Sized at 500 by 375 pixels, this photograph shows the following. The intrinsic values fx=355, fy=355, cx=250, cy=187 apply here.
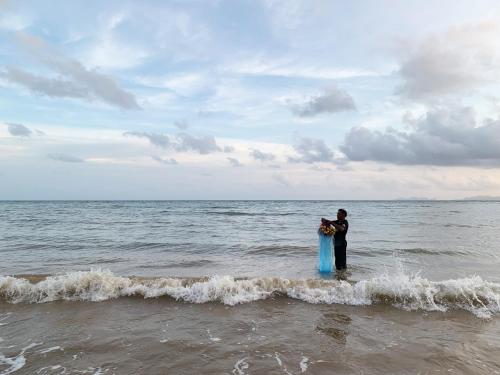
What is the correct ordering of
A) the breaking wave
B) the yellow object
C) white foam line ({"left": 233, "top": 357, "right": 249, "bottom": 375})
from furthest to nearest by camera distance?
the yellow object → the breaking wave → white foam line ({"left": 233, "top": 357, "right": 249, "bottom": 375})

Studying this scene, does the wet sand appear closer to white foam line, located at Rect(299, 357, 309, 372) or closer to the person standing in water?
white foam line, located at Rect(299, 357, 309, 372)

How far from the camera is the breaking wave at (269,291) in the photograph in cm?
795

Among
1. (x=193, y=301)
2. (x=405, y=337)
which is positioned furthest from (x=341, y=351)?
(x=193, y=301)

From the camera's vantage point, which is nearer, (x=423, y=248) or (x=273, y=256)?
(x=273, y=256)

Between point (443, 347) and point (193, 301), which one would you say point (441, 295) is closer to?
point (443, 347)

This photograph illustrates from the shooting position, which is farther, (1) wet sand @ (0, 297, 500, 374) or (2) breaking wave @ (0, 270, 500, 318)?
(2) breaking wave @ (0, 270, 500, 318)

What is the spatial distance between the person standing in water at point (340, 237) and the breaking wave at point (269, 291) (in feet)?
8.37

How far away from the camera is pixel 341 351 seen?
5.39 m

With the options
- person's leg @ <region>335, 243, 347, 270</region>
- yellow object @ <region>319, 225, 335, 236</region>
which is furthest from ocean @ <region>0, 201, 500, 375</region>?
yellow object @ <region>319, 225, 335, 236</region>

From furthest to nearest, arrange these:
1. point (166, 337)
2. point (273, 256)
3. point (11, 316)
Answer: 1. point (273, 256)
2. point (11, 316)
3. point (166, 337)

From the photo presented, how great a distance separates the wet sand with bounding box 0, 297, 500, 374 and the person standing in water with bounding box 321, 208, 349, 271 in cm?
361

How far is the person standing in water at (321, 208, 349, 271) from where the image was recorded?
11.1 m

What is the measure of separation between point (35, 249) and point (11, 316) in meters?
10.1

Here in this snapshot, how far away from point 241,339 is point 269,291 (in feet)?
8.94
